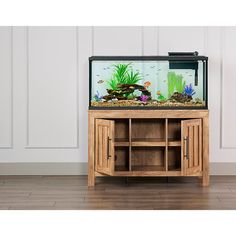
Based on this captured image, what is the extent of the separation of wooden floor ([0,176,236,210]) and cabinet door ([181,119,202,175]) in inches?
7.4

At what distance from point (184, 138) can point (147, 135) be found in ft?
1.84

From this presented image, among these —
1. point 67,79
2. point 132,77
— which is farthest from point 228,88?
point 67,79

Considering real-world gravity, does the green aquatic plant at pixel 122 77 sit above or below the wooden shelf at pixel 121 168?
above

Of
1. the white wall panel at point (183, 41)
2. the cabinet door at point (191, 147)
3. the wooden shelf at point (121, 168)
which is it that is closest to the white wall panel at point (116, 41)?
the white wall panel at point (183, 41)

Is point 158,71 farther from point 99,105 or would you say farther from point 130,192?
point 130,192

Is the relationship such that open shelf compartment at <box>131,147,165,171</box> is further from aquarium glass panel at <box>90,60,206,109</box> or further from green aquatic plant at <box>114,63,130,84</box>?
green aquatic plant at <box>114,63,130,84</box>

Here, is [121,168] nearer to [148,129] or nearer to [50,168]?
[148,129]

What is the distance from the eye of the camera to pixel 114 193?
4125mm

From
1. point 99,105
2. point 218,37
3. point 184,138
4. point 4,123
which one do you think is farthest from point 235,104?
point 4,123

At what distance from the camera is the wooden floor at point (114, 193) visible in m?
3.55

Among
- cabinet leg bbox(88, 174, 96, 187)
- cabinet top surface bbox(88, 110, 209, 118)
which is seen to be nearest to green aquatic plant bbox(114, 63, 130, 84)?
cabinet top surface bbox(88, 110, 209, 118)

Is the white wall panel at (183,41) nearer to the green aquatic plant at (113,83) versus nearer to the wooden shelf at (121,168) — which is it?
the green aquatic plant at (113,83)

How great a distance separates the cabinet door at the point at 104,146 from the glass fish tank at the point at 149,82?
0.73 ft

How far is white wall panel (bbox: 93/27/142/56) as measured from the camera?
5141mm
